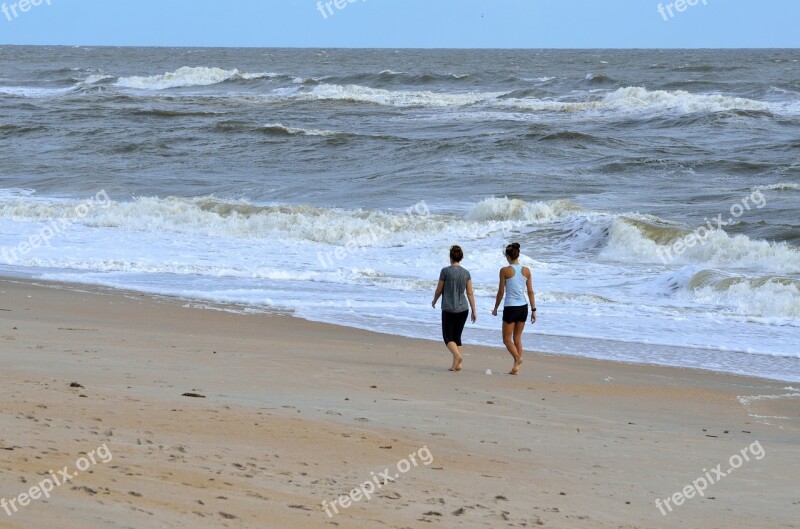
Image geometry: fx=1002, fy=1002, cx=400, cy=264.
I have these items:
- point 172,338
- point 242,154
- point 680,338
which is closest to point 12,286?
point 172,338

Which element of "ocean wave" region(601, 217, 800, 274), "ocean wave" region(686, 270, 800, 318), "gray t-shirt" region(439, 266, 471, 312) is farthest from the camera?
"ocean wave" region(601, 217, 800, 274)

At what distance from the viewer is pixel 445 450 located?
5477 mm

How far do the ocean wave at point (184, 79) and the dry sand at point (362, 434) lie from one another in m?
61.1

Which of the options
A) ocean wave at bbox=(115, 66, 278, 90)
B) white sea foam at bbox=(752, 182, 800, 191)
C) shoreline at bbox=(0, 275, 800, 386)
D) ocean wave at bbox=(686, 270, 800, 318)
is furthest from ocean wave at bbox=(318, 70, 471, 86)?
shoreline at bbox=(0, 275, 800, 386)

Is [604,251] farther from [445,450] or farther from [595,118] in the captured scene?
[595,118]

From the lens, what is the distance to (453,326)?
8.78 metres

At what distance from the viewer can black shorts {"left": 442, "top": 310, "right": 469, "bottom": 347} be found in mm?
8758

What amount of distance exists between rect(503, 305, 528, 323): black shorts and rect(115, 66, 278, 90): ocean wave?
60.7 meters

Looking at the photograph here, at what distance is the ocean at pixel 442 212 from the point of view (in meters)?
12.1

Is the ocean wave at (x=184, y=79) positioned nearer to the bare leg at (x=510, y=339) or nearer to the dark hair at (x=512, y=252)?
the dark hair at (x=512, y=252)

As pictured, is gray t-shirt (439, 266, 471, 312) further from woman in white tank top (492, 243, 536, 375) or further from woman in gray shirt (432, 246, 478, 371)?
woman in white tank top (492, 243, 536, 375)

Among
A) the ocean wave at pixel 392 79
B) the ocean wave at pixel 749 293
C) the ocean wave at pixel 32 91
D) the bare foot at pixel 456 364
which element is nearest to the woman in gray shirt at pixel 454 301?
the bare foot at pixel 456 364

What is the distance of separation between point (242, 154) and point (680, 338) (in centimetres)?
2229

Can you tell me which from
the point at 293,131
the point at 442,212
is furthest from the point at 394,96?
the point at 442,212
